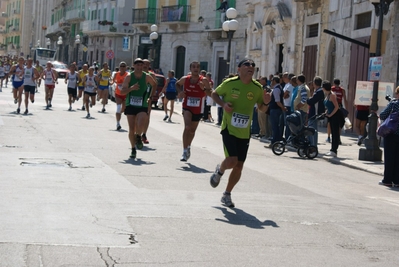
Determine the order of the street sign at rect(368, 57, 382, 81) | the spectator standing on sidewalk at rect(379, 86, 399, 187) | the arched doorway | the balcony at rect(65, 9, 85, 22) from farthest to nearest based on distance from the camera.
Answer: the balcony at rect(65, 9, 85, 22), the arched doorway, the street sign at rect(368, 57, 382, 81), the spectator standing on sidewalk at rect(379, 86, 399, 187)

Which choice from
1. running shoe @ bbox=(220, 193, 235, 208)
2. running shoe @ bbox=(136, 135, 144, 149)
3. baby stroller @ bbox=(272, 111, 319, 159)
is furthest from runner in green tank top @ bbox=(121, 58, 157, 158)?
running shoe @ bbox=(220, 193, 235, 208)

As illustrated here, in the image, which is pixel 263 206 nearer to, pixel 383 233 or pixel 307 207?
pixel 307 207

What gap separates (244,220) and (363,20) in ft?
63.9

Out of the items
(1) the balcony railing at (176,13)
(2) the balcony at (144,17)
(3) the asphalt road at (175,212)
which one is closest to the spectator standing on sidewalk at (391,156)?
(3) the asphalt road at (175,212)

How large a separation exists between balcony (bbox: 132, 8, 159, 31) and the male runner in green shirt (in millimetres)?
47789

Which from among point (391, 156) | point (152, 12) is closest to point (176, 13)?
point (152, 12)

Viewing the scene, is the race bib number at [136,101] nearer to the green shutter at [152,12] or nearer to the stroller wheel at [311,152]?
the stroller wheel at [311,152]

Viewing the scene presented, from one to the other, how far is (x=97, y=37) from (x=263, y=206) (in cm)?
6613

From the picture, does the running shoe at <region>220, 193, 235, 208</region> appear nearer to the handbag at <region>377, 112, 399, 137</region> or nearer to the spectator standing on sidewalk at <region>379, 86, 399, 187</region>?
the handbag at <region>377, 112, 399, 137</region>

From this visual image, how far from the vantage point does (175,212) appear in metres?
8.98

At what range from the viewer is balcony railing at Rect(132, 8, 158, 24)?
57.8 metres

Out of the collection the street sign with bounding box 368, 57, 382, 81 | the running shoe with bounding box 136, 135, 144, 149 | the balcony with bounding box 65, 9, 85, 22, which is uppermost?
the balcony with bounding box 65, 9, 85, 22

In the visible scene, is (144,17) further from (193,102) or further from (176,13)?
(193,102)

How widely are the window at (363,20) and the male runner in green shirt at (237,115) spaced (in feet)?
56.3
